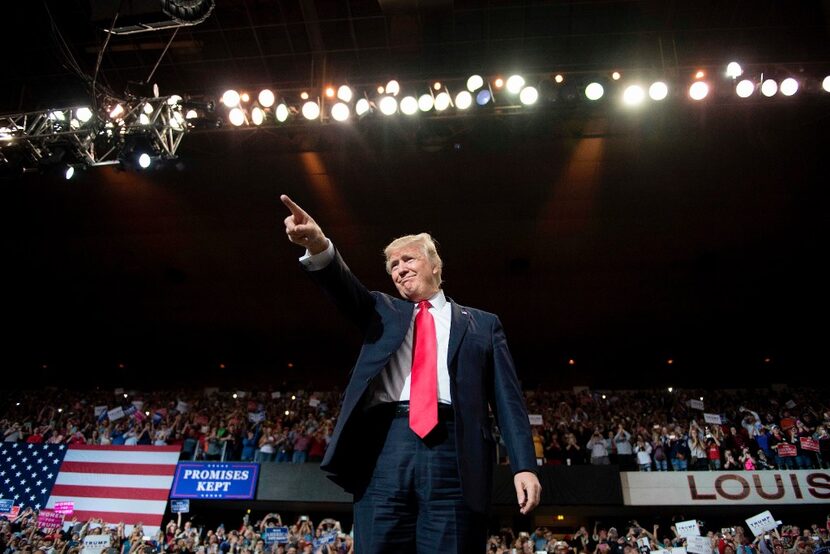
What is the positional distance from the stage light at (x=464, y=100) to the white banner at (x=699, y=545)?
680cm

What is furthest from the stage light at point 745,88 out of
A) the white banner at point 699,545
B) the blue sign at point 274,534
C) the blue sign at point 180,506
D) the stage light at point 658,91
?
the blue sign at point 180,506

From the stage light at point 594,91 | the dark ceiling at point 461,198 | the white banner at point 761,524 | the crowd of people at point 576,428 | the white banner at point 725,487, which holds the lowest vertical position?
the white banner at point 761,524

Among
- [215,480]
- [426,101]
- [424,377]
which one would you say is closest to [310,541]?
[215,480]

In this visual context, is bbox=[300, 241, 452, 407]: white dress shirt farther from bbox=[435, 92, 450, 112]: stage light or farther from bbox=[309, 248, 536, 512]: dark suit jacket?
bbox=[435, 92, 450, 112]: stage light

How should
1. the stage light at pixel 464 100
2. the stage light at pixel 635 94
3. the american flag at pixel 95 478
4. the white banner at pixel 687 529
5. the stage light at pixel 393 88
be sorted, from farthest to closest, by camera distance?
the american flag at pixel 95 478 → the white banner at pixel 687 529 → the stage light at pixel 393 88 → the stage light at pixel 464 100 → the stage light at pixel 635 94

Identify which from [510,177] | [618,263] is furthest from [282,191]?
[618,263]

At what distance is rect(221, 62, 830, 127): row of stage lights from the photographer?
298 inches

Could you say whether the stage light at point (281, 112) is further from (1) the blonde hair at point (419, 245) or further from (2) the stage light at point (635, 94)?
(1) the blonde hair at point (419, 245)

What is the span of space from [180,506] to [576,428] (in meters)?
8.10

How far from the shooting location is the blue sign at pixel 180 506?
37.3ft

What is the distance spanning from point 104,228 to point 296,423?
593 cm

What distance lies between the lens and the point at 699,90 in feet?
25.0

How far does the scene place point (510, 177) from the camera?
1102 centimetres

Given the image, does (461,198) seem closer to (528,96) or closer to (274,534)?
(528,96)
